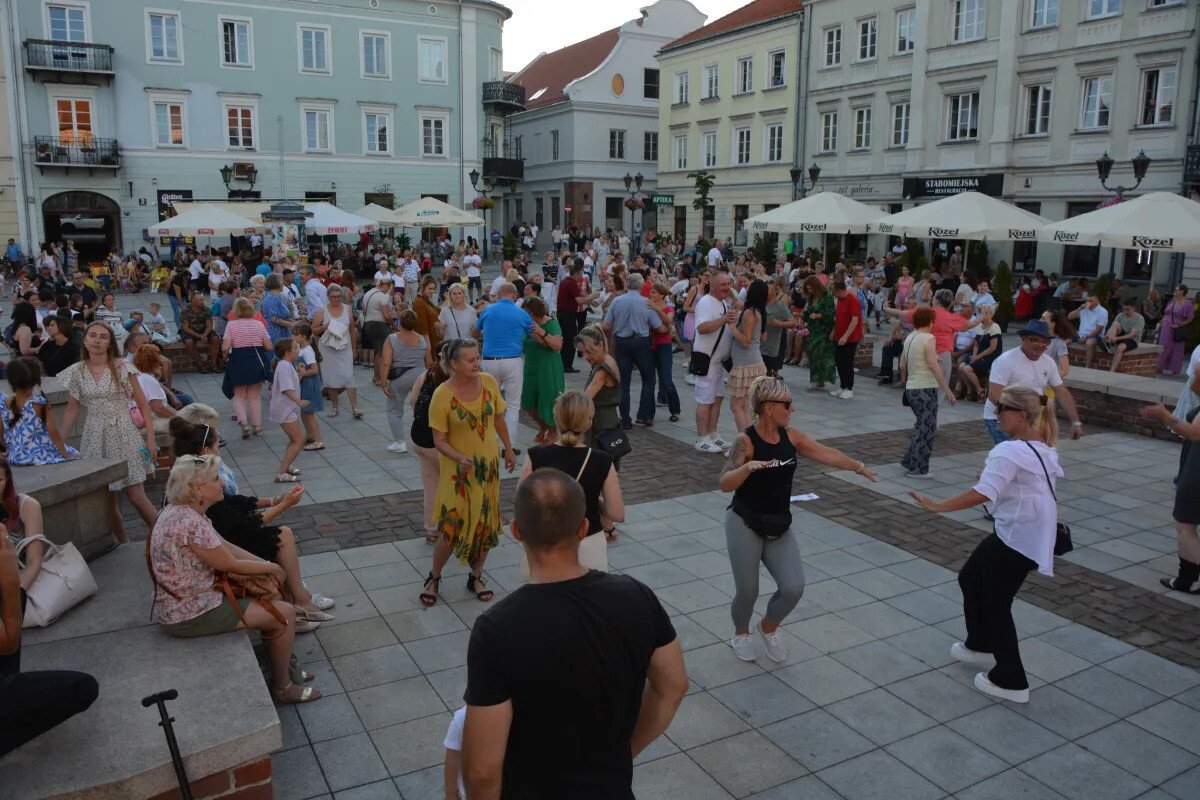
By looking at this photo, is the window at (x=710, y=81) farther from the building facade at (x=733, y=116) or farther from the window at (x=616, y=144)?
the window at (x=616, y=144)

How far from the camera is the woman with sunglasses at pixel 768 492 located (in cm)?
519

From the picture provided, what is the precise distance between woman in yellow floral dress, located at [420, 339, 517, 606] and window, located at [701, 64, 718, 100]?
37.9 metres

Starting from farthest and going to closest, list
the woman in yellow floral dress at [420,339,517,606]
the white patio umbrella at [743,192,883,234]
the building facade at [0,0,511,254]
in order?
the building facade at [0,0,511,254] < the white patio umbrella at [743,192,883,234] < the woman in yellow floral dress at [420,339,517,606]

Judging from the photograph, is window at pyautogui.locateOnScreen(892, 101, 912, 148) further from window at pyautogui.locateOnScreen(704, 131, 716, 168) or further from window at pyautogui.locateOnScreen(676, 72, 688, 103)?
window at pyautogui.locateOnScreen(676, 72, 688, 103)

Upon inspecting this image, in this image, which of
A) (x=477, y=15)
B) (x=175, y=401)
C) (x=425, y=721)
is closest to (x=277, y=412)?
(x=175, y=401)

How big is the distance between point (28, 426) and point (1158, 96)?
27.4m

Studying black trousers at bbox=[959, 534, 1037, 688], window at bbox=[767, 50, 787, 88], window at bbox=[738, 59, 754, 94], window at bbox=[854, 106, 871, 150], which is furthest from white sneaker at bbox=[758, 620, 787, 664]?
window at bbox=[738, 59, 754, 94]

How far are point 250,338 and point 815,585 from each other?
725 cm

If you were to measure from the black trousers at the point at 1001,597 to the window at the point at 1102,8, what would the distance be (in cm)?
2583

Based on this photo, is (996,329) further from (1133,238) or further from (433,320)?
(433,320)

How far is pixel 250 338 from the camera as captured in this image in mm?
10734

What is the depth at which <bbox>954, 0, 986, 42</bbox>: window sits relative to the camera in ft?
94.7

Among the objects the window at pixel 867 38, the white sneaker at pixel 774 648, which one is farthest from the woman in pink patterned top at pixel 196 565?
the window at pixel 867 38

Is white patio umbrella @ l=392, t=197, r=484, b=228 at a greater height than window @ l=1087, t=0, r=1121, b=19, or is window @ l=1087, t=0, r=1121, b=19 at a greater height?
window @ l=1087, t=0, r=1121, b=19
